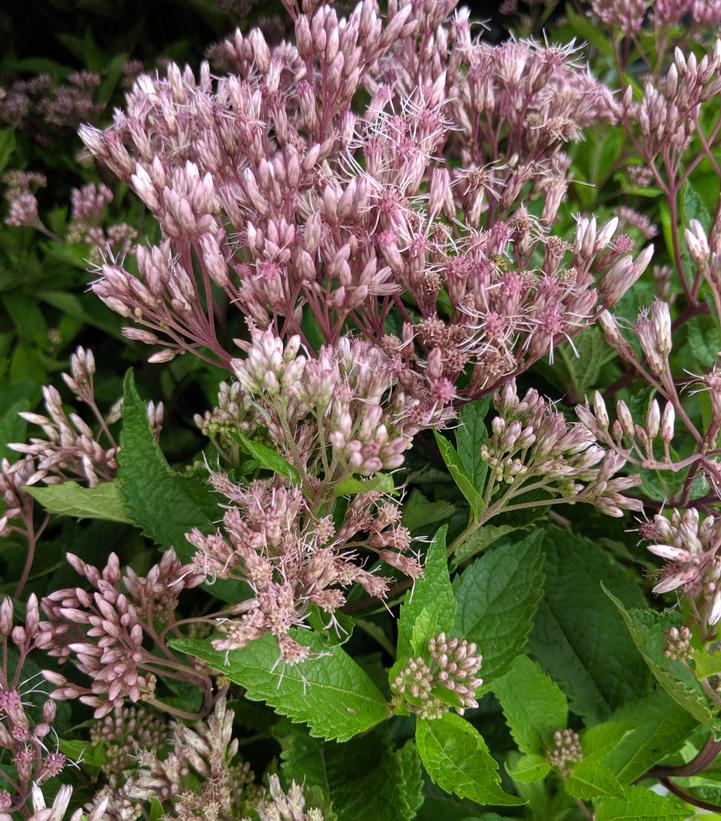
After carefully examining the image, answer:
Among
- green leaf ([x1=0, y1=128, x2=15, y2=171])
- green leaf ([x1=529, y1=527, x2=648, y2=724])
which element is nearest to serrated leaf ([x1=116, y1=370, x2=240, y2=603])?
green leaf ([x1=529, y1=527, x2=648, y2=724])

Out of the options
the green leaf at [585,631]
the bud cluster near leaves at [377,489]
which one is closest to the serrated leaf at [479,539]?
the bud cluster near leaves at [377,489]

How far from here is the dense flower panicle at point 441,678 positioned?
658mm

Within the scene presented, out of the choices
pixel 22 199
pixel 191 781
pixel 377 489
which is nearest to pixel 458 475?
pixel 377 489

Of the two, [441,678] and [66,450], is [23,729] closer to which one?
[66,450]

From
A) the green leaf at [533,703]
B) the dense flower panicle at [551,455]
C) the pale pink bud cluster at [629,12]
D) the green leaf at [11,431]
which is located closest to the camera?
the dense flower panicle at [551,455]

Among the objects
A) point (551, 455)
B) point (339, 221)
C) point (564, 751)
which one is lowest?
point (564, 751)

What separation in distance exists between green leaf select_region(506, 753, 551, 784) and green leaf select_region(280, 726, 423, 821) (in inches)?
3.8

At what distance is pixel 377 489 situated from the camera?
0.58m

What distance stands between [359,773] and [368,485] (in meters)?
0.35

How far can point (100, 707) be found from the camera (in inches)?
28.0

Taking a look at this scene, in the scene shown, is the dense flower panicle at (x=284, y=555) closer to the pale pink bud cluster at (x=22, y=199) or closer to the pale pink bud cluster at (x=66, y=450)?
the pale pink bud cluster at (x=66, y=450)

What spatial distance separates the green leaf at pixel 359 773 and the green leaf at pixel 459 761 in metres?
0.06

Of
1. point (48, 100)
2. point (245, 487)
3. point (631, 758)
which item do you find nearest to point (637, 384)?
point (631, 758)

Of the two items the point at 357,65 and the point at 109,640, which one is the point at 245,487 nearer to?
the point at 109,640
